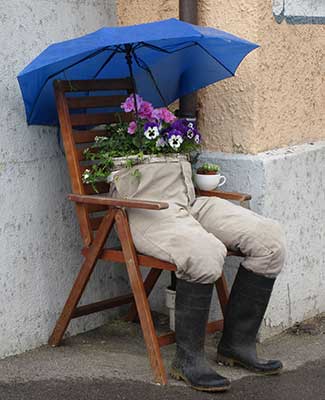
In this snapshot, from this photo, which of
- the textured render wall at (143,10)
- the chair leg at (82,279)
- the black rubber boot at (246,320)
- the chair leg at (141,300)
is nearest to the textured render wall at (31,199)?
the chair leg at (82,279)

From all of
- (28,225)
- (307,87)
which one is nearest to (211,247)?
(28,225)

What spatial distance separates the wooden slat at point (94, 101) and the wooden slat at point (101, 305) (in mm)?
1021

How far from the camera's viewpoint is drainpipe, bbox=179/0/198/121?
4.70 metres

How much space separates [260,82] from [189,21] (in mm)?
492

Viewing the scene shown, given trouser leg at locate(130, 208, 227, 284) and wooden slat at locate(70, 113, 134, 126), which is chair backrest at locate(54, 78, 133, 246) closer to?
wooden slat at locate(70, 113, 134, 126)

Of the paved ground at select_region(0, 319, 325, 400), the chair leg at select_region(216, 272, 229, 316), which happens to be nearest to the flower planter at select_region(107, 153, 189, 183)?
the chair leg at select_region(216, 272, 229, 316)

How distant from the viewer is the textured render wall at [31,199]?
4422 millimetres

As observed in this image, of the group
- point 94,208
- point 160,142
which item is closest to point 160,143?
point 160,142

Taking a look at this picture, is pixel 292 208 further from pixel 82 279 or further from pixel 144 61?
pixel 82 279

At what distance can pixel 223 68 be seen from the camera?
4.57 meters

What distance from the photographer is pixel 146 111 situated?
4.45 meters

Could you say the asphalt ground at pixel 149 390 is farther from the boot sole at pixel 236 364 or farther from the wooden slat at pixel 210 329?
the wooden slat at pixel 210 329

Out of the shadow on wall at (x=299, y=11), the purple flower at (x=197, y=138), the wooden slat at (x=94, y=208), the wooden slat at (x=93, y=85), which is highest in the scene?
the shadow on wall at (x=299, y=11)

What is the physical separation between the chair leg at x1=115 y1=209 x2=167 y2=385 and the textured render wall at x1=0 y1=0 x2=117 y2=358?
1.95 ft
